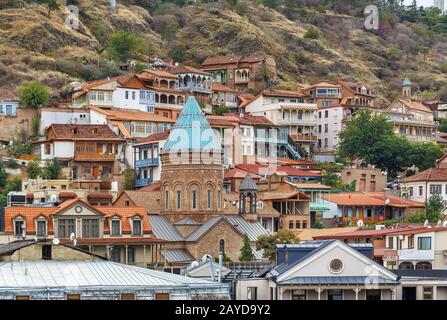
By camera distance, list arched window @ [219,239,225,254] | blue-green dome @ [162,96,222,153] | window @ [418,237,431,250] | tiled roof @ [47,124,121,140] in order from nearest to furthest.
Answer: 1. window @ [418,237,431,250]
2. arched window @ [219,239,225,254]
3. blue-green dome @ [162,96,222,153]
4. tiled roof @ [47,124,121,140]

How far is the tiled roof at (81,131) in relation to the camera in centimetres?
12012

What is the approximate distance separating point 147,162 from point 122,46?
39204 millimetres

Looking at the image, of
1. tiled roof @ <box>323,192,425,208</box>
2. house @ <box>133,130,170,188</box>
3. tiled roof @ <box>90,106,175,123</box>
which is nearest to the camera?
tiled roof @ <box>323,192,425,208</box>

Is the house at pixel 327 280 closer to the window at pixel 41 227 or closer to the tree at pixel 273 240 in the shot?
the window at pixel 41 227

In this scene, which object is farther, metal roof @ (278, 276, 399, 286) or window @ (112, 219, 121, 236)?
window @ (112, 219, 121, 236)

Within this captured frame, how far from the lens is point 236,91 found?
497ft

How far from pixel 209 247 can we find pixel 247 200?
962 centimetres

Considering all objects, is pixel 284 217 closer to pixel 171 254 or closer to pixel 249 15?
pixel 171 254

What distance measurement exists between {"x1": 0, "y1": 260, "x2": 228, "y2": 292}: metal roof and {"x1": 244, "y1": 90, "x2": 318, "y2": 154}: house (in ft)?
265

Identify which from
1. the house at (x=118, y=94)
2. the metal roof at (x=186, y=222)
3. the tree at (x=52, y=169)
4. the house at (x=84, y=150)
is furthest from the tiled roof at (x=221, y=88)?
the metal roof at (x=186, y=222)

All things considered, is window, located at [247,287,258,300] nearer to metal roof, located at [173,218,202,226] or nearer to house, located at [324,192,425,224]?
metal roof, located at [173,218,202,226]

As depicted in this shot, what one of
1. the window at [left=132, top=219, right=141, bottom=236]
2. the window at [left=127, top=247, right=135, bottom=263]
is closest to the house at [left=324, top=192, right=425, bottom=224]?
the window at [left=132, top=219, right=141, bottom=236]

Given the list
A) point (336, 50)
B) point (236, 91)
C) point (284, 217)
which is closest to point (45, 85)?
point (236, 91)

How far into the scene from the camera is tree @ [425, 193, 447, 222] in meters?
109
